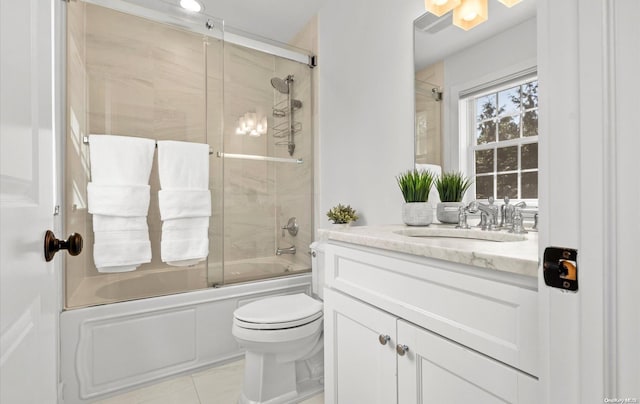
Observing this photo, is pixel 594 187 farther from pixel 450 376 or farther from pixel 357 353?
pixel 357 353

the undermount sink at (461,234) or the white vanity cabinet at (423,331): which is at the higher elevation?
the undermount sink at (461,234)

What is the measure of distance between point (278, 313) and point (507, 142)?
1262 millimetres

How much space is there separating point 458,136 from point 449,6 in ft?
1.91

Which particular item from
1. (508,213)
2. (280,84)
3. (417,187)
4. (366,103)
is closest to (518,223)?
(508,213)

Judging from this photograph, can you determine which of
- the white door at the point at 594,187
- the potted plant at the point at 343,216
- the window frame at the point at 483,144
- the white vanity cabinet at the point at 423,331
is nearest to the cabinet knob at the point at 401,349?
the white vanity cabinet at the point at 423,331

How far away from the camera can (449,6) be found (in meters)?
1.33

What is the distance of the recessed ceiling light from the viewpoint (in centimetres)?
184

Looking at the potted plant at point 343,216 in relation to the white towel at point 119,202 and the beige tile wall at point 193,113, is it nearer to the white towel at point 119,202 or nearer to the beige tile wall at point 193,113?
the beige tile wall at point 193,113

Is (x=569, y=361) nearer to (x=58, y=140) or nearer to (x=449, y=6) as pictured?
(x=449, y=6)

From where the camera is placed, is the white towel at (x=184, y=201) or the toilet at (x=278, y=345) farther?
the white towel at (x=184, y=201)

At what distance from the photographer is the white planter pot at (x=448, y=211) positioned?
4.29ft

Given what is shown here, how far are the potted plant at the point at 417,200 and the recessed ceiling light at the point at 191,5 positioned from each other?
67.0 inches

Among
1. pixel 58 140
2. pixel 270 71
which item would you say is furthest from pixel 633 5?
pixel 270 71

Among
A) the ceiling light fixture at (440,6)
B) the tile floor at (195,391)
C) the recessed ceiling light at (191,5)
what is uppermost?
the recessed ceiling light at (191,5)
